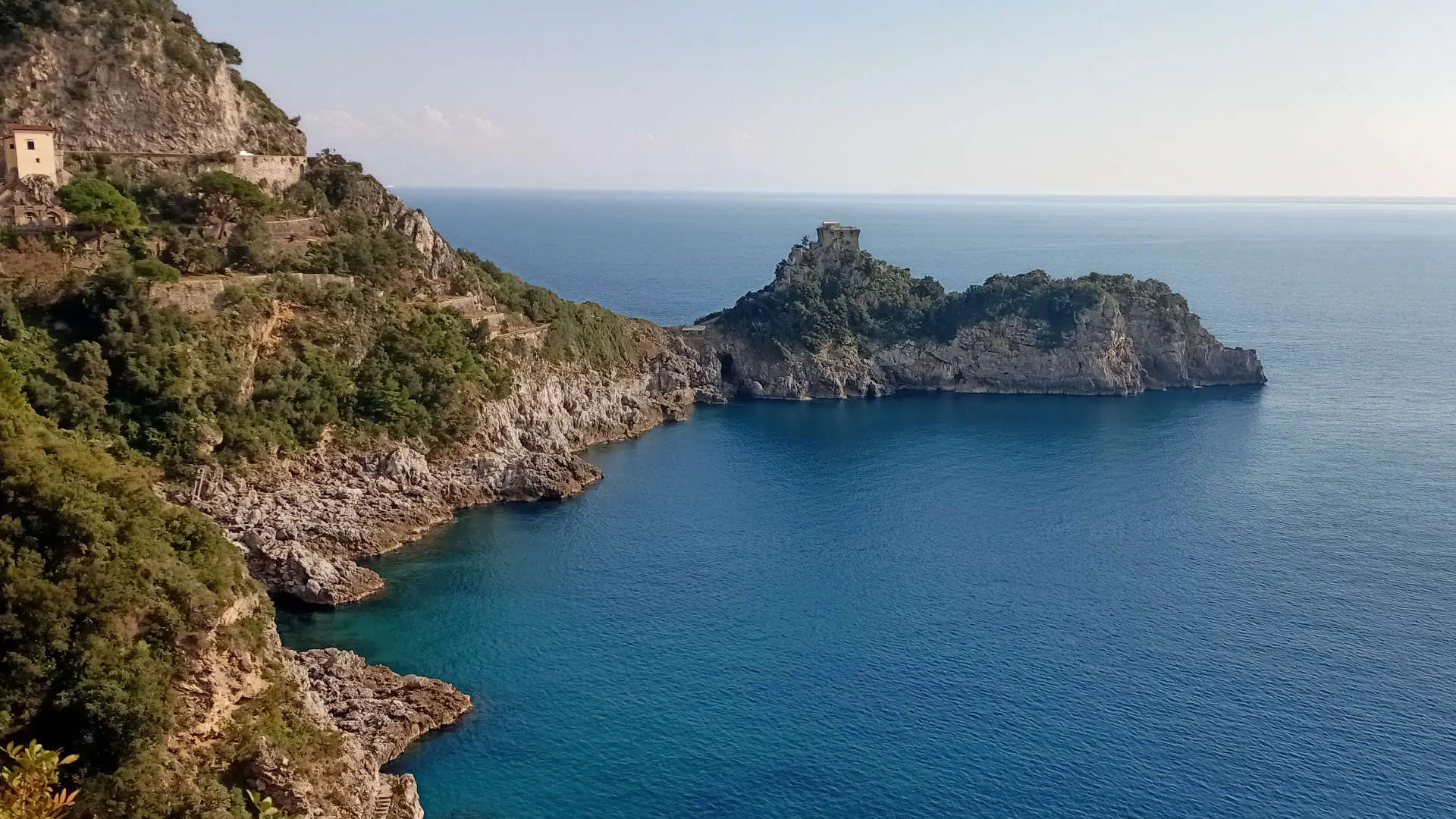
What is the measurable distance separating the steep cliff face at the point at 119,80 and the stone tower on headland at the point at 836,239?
169 ft

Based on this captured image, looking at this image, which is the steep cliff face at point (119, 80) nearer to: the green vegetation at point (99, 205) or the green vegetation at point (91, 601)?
the green vegetation at point (99, 205)

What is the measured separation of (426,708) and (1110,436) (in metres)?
56.9

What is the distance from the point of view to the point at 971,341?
307 feet

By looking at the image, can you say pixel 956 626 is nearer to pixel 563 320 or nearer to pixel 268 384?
pixel 268 384

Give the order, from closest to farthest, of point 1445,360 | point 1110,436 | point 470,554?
1. point 470,554
2. point 1110,436
3. point 1445,360

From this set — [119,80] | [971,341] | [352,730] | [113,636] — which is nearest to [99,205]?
[119,80]

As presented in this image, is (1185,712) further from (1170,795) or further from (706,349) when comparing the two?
(706,349)

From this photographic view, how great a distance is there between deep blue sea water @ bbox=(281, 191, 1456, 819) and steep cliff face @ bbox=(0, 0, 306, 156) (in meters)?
30.5

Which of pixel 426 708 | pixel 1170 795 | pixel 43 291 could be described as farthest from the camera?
pixel 43 291

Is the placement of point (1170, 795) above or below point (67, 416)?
below

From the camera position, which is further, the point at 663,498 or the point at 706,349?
the point at 706,349

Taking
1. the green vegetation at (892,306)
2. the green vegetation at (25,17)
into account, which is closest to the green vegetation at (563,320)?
the green vegetation at (892,306)

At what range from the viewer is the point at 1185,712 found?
3697cm

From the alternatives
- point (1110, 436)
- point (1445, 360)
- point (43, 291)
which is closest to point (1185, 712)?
point (1110, 436)
